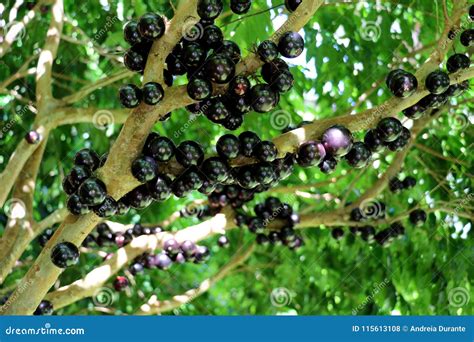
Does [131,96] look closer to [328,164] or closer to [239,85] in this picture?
[239,85]

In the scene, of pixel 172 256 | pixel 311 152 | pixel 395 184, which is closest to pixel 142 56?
pixel 311 152

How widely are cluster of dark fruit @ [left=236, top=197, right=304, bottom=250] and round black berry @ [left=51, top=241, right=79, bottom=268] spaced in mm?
2037

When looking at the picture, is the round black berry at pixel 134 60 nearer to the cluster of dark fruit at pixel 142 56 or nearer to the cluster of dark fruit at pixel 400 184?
the cluster of dark fruit at pixel 142 56

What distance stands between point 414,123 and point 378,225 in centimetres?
90

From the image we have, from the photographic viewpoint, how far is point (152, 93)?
9.46ft

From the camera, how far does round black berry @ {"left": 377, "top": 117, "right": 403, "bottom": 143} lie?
126 inches

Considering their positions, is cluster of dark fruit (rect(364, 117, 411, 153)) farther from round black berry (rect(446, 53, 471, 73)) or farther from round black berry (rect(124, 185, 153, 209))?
round black berry (rect(124, 185, 153, 209))

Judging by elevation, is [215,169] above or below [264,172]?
above

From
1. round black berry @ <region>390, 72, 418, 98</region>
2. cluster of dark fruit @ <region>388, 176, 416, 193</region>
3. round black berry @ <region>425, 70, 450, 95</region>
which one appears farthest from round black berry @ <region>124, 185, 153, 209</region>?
cluster of dark fruit @ <region>388, 176, 416, 193</region>

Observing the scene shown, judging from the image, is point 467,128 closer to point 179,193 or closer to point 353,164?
point 353,164

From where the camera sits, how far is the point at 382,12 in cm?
511

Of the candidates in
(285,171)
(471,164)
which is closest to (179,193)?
(285,171)

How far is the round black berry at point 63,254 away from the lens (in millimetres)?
3131

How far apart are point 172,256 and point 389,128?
243 cm
